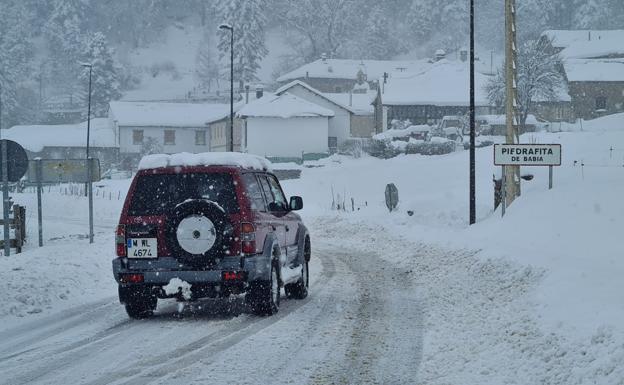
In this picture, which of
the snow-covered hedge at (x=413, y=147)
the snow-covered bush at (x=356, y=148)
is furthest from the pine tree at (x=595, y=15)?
the snow-covered hedge at (x=413, y=147)

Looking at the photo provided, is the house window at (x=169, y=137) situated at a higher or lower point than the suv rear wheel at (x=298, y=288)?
higher

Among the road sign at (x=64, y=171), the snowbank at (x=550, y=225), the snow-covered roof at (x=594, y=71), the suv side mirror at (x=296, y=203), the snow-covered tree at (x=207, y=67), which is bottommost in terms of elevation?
the snowbank at (x=550, y=225)

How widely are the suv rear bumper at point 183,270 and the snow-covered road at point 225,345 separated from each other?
598 millimetres

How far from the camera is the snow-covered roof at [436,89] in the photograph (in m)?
69.2

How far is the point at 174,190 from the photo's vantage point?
400 inches

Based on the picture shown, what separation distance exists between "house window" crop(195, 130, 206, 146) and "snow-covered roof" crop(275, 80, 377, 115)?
1071 cm

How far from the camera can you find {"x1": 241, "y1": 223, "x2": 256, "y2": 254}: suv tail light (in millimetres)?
9812

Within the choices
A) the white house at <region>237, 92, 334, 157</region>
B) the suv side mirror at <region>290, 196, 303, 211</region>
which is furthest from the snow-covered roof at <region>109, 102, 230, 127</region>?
the suv side mirror at <region>290, 196, 303, 211</region>

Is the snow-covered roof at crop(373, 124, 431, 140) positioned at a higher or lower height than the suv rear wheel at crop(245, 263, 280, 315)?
higher

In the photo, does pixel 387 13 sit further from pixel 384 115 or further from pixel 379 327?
pixel 379 327

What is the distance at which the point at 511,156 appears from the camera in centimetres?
1875

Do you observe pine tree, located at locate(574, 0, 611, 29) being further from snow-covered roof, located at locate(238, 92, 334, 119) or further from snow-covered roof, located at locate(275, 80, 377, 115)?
snow-covered roof, located at locate(238, 92, 334, 119)

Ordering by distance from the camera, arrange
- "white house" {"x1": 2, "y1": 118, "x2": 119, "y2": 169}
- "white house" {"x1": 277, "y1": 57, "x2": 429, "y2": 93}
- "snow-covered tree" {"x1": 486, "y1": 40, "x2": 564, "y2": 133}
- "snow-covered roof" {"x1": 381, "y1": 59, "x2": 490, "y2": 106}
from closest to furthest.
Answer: "snow-covered tree" {"x1": 486, "y1": 40, "x2": 564, "y2": 133} < "snow-covered roof" {"x1": 381, "y1": 59, "x2": 490, "y2": 106} < "white house" {"x1": 2, "y1": 118, "x2": 119, "y2": 169} < "white house" {"x1": 277, "y1": 57, "x2": 429, "y2": 93}

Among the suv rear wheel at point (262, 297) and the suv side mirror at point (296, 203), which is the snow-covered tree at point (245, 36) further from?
the suv rear wheel at point (262, 297)
